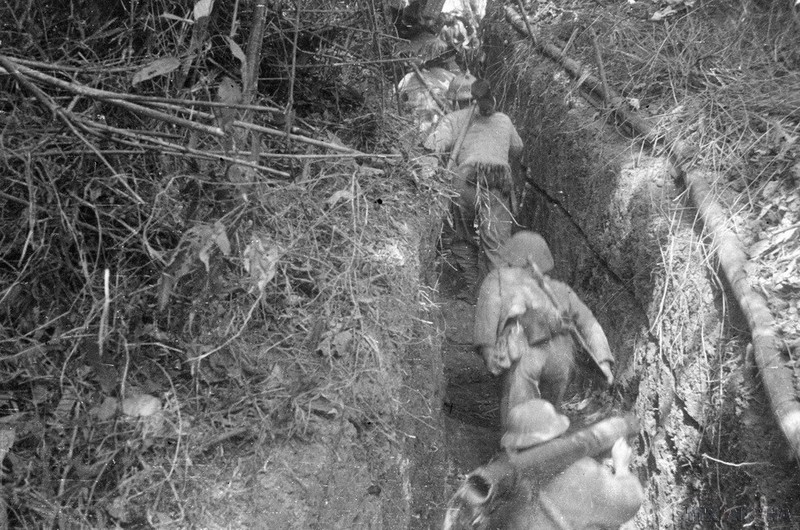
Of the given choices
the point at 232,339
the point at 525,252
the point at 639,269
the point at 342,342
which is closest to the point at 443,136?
the point at 525,252

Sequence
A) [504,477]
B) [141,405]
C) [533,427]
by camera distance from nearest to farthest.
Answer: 1. [141,405]
2. [504,477]
3. [533,427]

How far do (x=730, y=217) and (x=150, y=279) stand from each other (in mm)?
3135

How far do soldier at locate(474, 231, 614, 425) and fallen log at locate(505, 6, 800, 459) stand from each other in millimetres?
897

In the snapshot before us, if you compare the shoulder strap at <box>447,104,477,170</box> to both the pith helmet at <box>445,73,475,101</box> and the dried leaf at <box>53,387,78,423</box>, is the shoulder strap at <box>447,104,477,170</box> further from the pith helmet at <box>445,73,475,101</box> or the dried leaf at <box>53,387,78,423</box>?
the dried leaf at <box>53,387,78,423</box>

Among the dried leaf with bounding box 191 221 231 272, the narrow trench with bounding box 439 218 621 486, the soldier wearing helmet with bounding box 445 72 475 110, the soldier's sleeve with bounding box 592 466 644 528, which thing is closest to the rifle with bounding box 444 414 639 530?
the soldier's sleeve with bounding box 592 466 644 528

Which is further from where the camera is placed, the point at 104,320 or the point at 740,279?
the point at 740,279

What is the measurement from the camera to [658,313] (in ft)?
15.5

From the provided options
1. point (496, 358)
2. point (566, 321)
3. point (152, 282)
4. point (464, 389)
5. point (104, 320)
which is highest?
point (104, 320)

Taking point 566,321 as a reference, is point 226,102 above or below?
above

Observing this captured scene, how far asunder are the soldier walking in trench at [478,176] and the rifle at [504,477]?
202cm

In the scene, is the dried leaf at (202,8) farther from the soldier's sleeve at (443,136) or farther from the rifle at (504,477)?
the soldier's sleeve at (443,136)

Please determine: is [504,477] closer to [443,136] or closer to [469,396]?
[469,396]

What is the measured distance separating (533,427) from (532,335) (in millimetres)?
876

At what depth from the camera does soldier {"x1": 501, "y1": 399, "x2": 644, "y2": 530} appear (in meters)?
3.57
